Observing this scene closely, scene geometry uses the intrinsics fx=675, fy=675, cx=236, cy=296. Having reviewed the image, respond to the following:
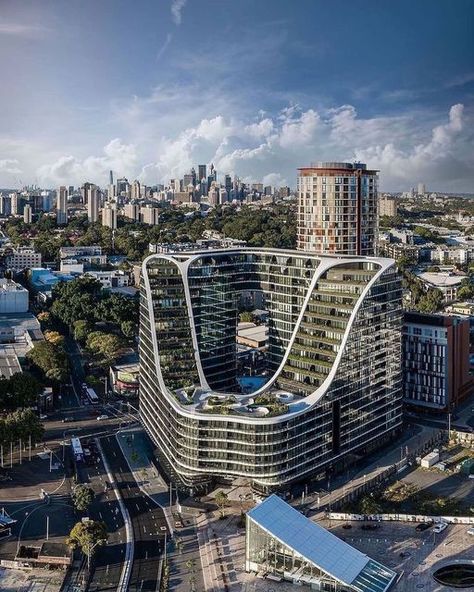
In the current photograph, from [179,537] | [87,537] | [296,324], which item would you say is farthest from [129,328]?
[87,537]

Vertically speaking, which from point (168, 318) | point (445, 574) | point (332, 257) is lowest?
point (445, 574)

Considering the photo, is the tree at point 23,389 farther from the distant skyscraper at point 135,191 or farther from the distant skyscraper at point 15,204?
the distant skyscraper at point 135,191

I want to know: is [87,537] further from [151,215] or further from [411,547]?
[151,215]

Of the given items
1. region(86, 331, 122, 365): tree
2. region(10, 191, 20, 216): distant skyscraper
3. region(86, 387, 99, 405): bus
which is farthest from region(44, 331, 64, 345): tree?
region(10, 191, 20, 216): distant skyscraper

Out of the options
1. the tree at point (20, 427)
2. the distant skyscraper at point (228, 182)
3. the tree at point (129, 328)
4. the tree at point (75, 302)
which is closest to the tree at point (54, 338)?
the tree at point (129, 328)

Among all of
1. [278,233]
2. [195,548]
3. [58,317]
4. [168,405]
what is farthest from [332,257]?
[278,233]

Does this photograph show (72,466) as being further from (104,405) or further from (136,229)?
(136,229)
